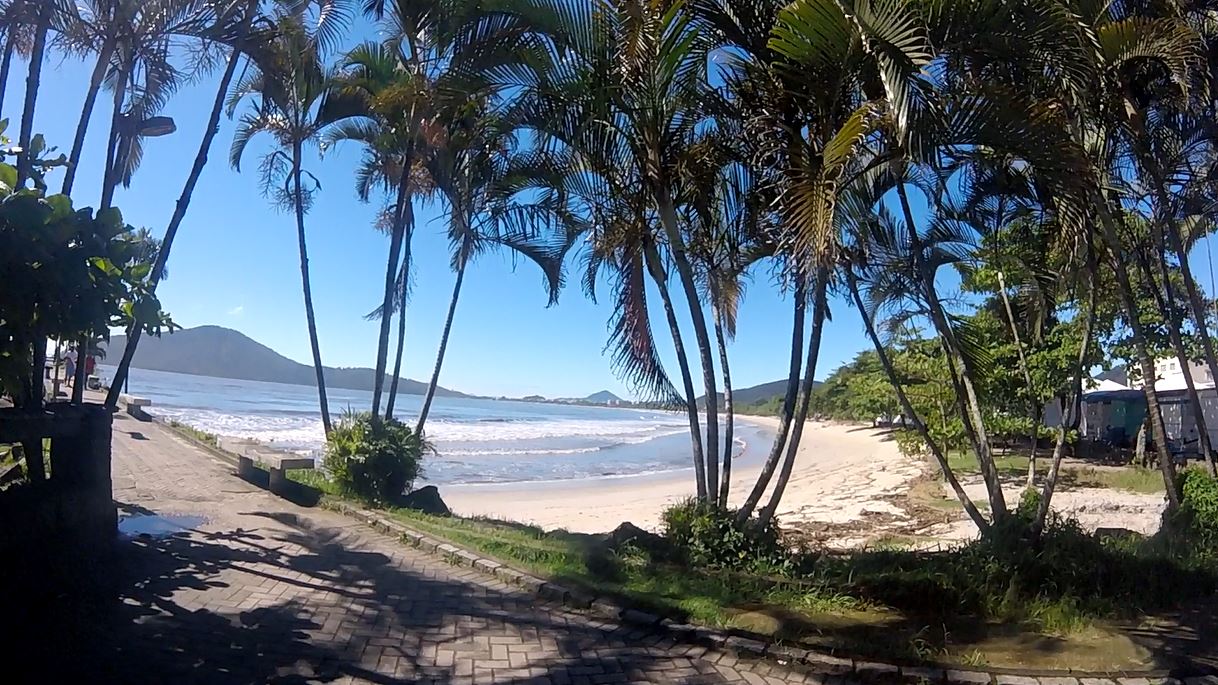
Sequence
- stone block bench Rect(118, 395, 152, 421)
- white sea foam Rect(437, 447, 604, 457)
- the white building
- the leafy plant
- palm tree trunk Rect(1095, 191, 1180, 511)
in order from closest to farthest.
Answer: the leafy plant < palm tree trunk Rect(1095, 191, 1180, 511) < the white building < stone block bench Rect(118, 395, 152, 421) < white sea foam Rect(437, 447, 604, 457)

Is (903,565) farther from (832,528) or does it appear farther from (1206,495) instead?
(832,528)

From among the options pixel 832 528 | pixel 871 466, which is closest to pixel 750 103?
pixel 832 528

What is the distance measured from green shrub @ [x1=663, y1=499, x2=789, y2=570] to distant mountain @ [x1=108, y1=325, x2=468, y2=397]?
343ft

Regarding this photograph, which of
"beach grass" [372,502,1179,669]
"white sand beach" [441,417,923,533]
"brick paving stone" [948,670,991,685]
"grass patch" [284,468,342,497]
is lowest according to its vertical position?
"white sand beach" [441,417,923,533]

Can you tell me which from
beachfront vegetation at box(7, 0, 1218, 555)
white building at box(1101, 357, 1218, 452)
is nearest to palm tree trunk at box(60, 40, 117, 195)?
beachfront vegetation at box(7, 0, 1218, 555)

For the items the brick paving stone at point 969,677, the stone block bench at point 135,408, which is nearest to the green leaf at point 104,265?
the brick paving stone at point 969,677

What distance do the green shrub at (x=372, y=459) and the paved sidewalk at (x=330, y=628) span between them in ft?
6.82

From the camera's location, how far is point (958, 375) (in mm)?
7113

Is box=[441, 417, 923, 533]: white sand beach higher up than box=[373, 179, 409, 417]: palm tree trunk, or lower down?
lower down

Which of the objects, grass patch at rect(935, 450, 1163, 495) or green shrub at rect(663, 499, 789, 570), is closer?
green shrub at rect(663, 499, 789, 570)

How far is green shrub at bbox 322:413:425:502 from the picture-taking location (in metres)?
8.67

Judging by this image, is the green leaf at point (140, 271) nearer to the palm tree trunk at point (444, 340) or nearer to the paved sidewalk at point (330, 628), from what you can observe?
the paved sidewalk at point (330, 628)

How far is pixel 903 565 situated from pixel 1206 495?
293cm

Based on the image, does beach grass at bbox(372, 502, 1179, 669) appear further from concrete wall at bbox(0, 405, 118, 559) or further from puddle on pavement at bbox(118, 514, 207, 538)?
concrete wall at bbox(0, 405, 118, 559)
